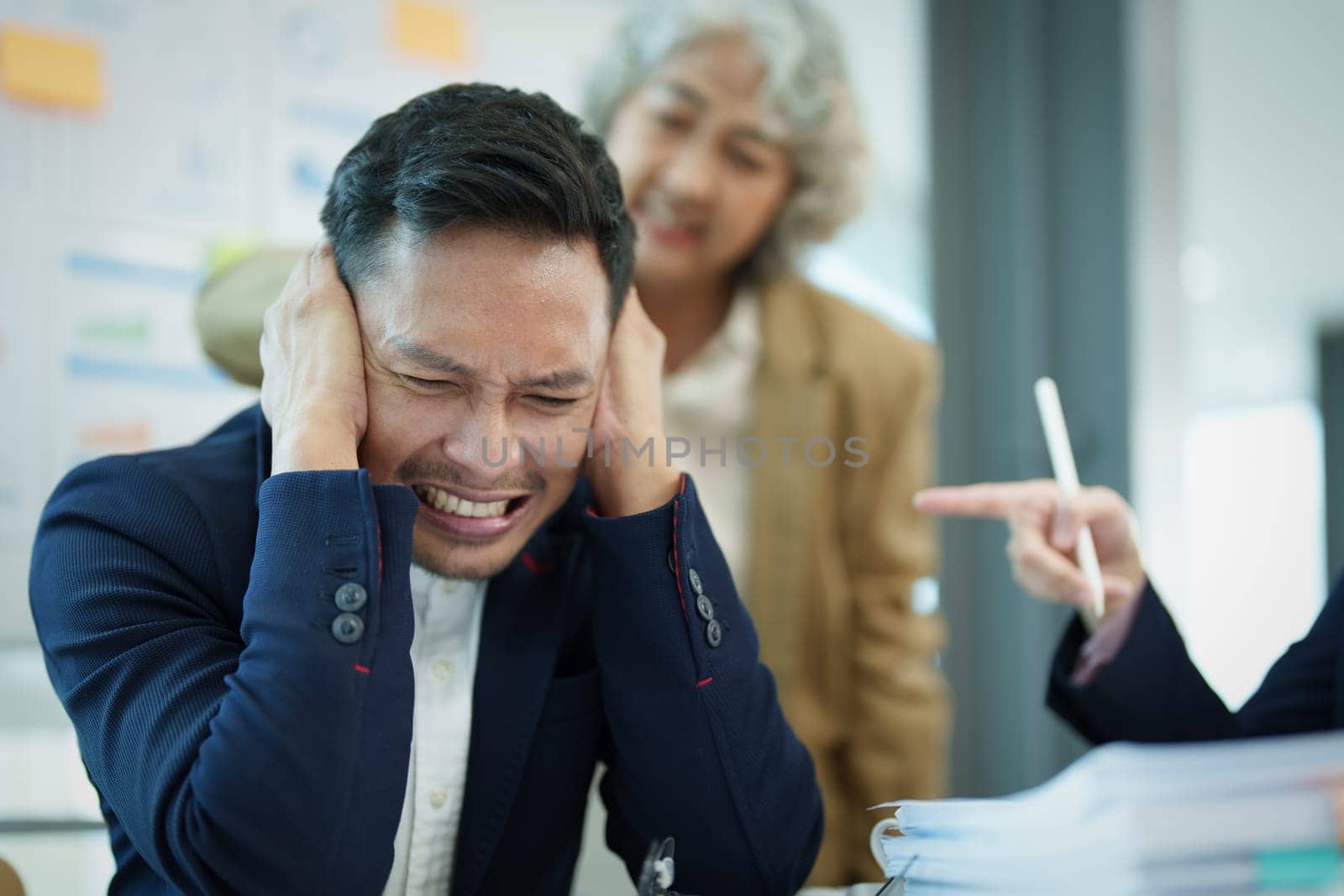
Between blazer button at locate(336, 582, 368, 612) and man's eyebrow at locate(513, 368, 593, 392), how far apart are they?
0.69ft

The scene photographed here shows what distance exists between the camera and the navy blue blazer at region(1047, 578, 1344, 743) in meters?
0.88

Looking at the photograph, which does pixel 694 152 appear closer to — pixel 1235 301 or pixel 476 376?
pixel 476 376

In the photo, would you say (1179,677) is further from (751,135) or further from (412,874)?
(751,135)

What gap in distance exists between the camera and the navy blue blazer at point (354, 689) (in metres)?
0.71

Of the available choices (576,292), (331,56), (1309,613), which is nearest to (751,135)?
Result: (331,56)

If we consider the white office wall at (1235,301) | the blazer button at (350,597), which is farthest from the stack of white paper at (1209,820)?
the white office wall at (1235,301)

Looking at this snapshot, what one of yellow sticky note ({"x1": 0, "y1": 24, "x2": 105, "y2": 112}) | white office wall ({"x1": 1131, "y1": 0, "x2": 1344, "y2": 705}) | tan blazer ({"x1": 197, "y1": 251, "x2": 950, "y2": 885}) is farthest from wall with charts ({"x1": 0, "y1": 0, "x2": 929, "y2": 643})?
white office wall ({"x1": 1131, "y1": 0, "x2": 1344, "y2": 705})

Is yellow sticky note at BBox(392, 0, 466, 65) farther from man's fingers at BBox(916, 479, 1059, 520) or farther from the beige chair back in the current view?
the beige chair back

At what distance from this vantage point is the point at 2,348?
4.66 feet

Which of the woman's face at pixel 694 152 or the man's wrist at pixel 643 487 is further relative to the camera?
the woman's face at pixel 694 152

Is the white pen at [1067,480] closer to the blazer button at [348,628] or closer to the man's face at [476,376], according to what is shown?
the man's face at [476,376]

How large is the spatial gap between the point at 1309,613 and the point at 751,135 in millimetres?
1813

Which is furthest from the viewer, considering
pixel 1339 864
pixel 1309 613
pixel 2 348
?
pixel 1309 613

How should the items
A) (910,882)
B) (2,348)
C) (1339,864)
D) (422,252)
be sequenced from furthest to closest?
(2,348) < (422,252) < (910,882) < (1339,864)
